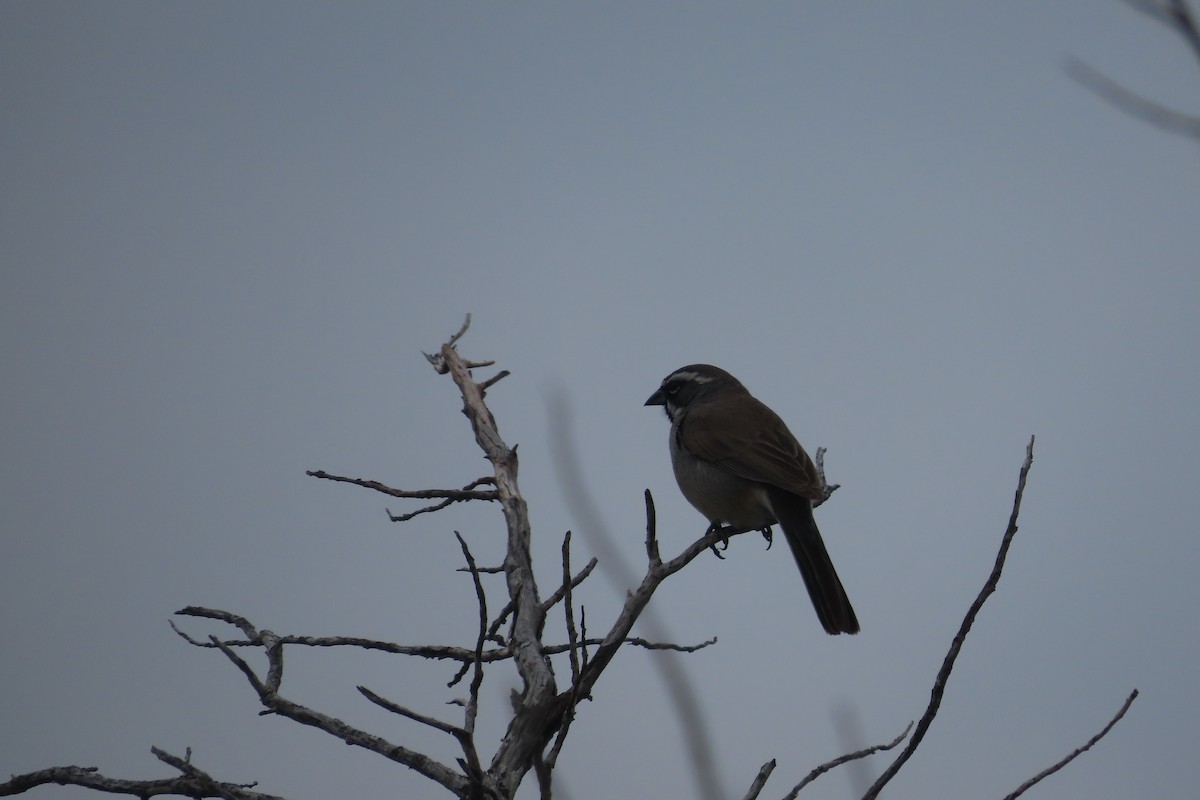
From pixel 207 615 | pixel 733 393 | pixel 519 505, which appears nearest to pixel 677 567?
pixel 519 505

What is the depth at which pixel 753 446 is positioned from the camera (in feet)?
22.5

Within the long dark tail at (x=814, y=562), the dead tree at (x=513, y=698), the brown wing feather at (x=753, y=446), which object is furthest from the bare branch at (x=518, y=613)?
the long dark tail at (x=814, y=562)

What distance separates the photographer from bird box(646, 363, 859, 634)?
6.04 m

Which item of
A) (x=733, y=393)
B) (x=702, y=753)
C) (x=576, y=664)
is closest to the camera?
(x=576, y=664)

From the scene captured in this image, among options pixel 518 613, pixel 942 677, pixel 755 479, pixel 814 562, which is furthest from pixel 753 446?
pixel 942 677

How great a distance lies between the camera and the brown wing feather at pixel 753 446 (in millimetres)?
6508

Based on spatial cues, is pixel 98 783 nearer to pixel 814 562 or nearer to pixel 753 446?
pixel 814 562

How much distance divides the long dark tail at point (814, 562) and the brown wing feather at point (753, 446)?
15 centimetres

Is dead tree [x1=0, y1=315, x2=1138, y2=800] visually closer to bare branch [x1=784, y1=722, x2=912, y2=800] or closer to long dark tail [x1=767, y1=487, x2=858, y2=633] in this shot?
bare branch [x1=784, y1=722, x2=912, y2=800]

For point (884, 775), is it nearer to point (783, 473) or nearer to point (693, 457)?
point (783, 473)

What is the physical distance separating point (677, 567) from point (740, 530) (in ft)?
9.75

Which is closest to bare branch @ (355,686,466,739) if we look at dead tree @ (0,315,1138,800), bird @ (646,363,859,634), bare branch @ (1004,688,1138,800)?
dead tree @ (0,315,1138,800)

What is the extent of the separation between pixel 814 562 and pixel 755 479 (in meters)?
0.69

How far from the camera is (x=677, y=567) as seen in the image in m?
4.05
